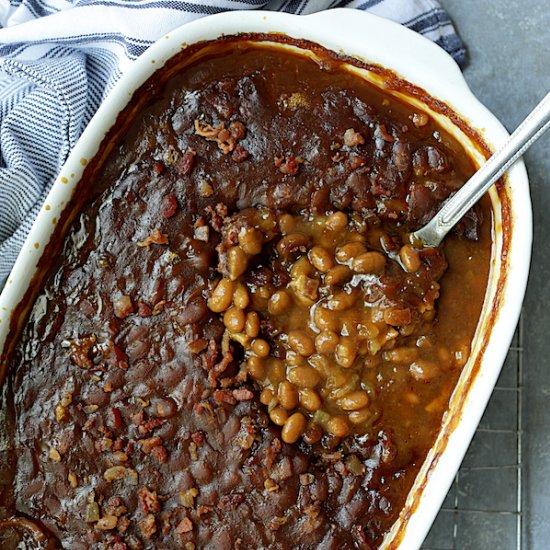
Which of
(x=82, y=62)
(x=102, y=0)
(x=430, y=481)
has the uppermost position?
(x=102, y=0)

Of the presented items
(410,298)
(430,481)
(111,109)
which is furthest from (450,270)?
(111,109)

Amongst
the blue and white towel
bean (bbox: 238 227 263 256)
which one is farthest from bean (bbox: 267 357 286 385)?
the blue and white towel

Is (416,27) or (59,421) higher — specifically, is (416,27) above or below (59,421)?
above

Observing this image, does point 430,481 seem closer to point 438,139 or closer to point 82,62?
point 438,139

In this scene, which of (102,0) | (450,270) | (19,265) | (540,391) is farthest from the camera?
(540,391)

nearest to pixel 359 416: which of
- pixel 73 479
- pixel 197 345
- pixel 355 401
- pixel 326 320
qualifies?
pixel 355 401

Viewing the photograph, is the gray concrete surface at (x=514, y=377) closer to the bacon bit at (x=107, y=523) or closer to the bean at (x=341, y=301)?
the bean at (x=341, y=301)

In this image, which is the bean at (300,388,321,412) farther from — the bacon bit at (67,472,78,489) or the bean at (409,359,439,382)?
the bacon bit at (67,472,78,489)

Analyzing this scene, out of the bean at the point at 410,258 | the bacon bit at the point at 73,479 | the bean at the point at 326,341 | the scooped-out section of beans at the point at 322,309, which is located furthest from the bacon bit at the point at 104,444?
the bean at the point at 410,258
